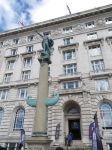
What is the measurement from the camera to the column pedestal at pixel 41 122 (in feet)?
26.4

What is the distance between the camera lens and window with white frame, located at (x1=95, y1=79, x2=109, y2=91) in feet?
71.7

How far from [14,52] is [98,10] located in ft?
80.7

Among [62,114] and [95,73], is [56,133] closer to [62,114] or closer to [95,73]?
[62,114]

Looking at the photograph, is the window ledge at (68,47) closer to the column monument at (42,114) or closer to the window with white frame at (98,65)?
the window with white frame at (98,65)

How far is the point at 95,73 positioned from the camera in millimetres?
22891

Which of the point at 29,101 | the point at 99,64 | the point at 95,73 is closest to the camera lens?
the point at 29,101

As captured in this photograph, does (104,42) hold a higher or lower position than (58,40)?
lower

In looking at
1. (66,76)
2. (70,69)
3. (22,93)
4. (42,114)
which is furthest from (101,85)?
(22,93)

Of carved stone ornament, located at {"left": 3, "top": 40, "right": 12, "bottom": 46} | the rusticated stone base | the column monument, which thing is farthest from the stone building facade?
the rusticated stone base

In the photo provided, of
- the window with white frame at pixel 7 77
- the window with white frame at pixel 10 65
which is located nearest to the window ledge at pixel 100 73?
the window with white frame at pixel 7 77

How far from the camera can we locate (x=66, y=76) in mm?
24406

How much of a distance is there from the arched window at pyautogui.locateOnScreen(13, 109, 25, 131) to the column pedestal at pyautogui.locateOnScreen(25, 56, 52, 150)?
16083 mm

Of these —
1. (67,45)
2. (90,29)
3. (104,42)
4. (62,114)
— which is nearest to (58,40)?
(67,45)

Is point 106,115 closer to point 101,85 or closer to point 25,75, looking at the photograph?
point 101,85
